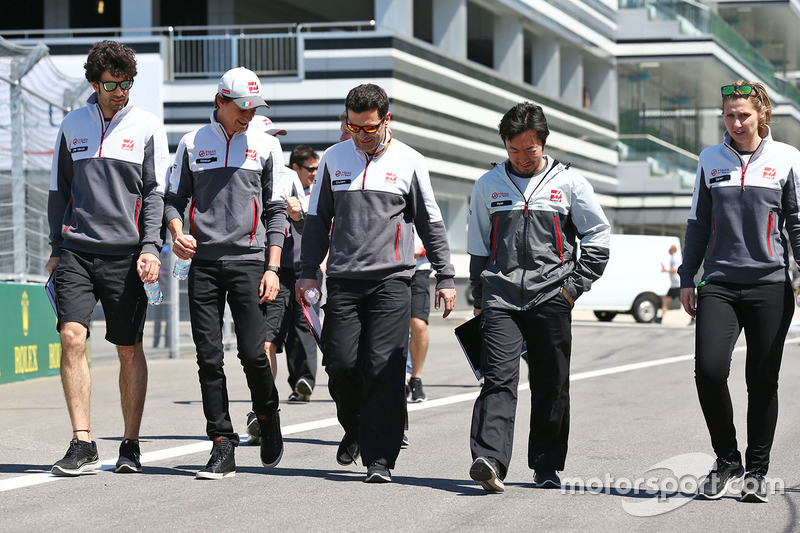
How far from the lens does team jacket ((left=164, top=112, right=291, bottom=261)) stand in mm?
6492

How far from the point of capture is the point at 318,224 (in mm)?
6688

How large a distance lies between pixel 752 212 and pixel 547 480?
5.19 ft

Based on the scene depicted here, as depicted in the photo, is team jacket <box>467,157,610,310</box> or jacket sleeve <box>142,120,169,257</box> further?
jacket sleeve <box>142,120,169,257</box>

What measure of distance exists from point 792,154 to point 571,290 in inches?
47.0

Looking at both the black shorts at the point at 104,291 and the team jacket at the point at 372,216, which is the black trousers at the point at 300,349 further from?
the black shorts at the point at 104,291

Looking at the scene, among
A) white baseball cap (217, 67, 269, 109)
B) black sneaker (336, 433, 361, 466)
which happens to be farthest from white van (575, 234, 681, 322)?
white baseball cap (217, 67, 269, 109)

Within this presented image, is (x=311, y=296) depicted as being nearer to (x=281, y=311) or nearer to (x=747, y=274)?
(x=747, y=274)

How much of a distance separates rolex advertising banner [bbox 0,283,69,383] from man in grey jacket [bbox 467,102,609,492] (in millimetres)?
6380

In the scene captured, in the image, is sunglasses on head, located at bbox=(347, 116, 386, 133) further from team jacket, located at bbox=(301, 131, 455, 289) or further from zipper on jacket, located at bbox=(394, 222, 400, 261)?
zipper on jacket, located at bbox=(394, 222, 400, 261)

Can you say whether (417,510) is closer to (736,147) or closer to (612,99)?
(736,147)

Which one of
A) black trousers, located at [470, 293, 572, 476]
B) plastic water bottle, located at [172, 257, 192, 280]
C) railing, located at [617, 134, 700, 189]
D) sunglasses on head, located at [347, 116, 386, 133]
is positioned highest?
railing, located at [617, 134, 700, 189]

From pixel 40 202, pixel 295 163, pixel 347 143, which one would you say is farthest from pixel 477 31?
pixel 347 143

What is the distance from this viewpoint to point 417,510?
558cm

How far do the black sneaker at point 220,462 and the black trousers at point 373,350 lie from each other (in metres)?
0.62
